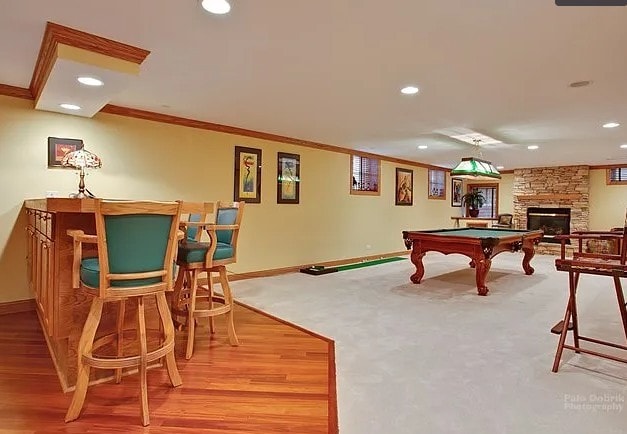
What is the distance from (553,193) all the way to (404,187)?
166 inches

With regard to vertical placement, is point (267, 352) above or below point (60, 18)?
below

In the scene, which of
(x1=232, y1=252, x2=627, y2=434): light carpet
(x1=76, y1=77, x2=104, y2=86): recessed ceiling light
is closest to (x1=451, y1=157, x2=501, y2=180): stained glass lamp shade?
(x1=232, y1=252, x2=627, y2=434): light carpet

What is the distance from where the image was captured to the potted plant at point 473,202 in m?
11.1

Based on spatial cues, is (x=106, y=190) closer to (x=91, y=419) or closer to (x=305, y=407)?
(x=91, y=419)

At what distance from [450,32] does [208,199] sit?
154 inches

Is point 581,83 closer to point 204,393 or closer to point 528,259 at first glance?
point 528,259

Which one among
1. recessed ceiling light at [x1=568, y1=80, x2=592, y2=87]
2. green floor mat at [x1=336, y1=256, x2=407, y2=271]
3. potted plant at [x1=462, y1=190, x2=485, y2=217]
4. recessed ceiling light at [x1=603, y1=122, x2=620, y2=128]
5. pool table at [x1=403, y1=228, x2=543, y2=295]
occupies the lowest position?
green floor mat at [x1=336, y1=256, x2=407, y2=271]

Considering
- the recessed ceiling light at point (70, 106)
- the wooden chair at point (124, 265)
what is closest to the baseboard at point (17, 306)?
the recessed ceiling light at point (70, 106)

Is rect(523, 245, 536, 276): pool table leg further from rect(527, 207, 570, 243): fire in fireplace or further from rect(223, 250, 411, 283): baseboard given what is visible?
rect(527, 207, 570, 243): fire in fireplace

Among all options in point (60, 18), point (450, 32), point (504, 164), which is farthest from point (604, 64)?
point (504, 164)

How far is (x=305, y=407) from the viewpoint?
2.12m

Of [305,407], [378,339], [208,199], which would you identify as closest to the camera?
[305,407]

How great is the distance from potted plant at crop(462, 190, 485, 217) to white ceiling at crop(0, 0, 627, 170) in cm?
590

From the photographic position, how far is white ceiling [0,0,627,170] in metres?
2.27
